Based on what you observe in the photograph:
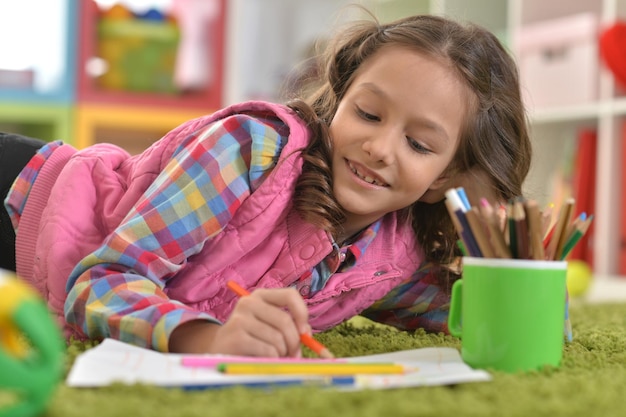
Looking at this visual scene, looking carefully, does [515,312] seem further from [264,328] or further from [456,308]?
[264,328]

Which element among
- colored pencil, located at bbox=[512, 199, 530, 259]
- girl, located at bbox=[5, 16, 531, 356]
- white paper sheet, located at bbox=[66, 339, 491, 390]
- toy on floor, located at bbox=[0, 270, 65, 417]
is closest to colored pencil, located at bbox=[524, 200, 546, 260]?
colored pencil, located at bbox=[512, 199, 530, 259]

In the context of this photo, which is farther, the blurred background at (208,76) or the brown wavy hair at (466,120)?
the blurred background at (208,76)

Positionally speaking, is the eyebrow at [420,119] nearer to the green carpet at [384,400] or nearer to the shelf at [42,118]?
the green carpet at [384,400]

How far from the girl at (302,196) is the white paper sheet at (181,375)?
2.7 inches

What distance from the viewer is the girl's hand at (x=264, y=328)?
2.14 feet

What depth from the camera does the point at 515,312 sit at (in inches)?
25.9

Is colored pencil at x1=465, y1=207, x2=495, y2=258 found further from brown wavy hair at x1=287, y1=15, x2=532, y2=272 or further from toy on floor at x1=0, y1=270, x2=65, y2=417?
toy on floor at x1=0, y1=270, x2=65, y2=417

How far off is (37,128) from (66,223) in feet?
4.83

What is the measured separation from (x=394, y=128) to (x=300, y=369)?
37 centimetres

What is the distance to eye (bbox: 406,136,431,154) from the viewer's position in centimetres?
91

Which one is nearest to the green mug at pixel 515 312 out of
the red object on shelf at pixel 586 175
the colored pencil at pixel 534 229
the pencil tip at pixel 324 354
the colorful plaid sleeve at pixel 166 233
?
the colored pencil at pixel 534 229

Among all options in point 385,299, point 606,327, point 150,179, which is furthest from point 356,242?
point 606,327

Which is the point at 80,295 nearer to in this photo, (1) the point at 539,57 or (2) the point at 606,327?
(2) the point at 606,327

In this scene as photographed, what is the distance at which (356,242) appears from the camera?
987mm
